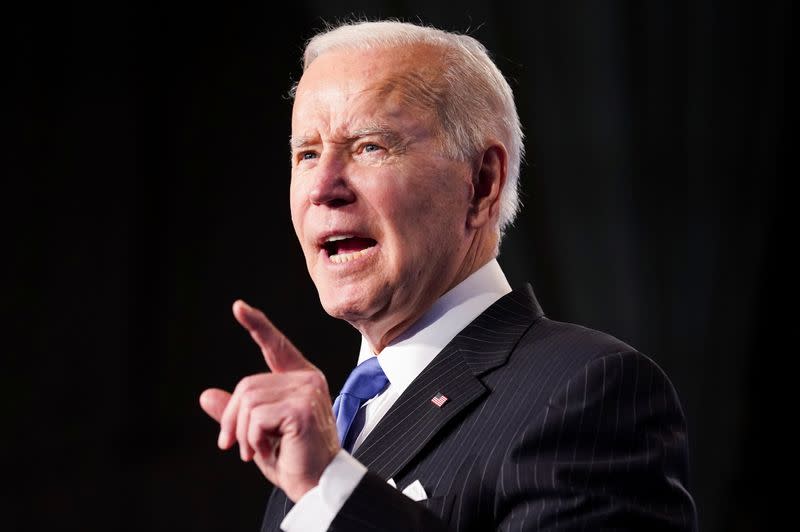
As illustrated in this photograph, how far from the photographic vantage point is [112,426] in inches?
133

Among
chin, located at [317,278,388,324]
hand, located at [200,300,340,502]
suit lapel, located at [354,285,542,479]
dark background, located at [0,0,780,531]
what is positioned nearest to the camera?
hand, located at [200,300,340,502]

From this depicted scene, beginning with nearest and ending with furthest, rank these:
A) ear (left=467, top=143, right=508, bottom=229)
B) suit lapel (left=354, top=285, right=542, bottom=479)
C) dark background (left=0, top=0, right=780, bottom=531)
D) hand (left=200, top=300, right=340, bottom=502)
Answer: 1. hand (left=200, top=300, right=340, bottom=502)
2. suit lapel (left=354, top=285, right=542, bottom=479)
3. ear (left=467, top=143, right=508, bottom=229)
4. dark background (left=0, top=0, right=780, bottom=531)

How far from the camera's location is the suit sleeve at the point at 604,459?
127 cm

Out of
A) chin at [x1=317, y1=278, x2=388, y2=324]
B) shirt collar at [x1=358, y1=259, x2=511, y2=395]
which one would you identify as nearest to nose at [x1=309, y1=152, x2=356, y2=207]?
chin at [x1=317, y1=278, x2=388, y2=324]

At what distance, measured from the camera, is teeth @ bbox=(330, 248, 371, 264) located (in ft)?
5.50

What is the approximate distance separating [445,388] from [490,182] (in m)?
0.46

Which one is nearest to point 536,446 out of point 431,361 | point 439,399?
point 439,399

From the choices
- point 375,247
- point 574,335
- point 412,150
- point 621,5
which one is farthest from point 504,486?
point 621,5

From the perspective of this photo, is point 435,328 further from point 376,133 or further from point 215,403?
point 215,403

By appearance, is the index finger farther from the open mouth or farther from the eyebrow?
the eyebrow

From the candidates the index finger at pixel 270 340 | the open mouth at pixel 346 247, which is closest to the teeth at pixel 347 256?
the open mouth at pixel 346 247

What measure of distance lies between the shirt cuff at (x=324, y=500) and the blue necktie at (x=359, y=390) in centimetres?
49

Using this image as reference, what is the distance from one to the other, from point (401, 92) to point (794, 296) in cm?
205

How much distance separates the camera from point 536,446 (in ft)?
4.37
